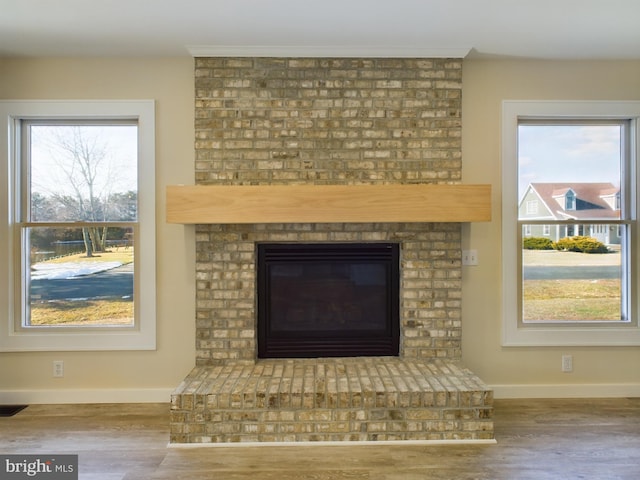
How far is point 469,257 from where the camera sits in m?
2.96

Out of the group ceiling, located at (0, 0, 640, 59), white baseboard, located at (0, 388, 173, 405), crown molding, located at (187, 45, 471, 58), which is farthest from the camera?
white baseboard, located at (0, 388, 173, 405)

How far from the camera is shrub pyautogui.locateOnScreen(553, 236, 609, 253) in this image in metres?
3.06

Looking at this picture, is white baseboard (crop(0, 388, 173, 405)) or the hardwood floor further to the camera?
white baseboard (crop(0, 388, 173, 405))

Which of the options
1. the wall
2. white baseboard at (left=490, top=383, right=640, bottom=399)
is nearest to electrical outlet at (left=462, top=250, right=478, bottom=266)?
white baseboard at (left=490, top=383, right=640, bottom=399)

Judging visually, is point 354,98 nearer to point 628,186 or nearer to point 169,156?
point 169,156

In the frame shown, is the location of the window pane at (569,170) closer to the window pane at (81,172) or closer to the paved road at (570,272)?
A: the paved road at (570,272)

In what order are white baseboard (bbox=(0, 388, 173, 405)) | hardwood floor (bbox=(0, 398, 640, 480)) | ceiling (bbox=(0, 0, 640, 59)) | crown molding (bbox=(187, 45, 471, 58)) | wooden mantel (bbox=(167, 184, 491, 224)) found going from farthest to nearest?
white baseboard (bbox=(0, 388, 173, 405)), crown molding (bbox=(187, 45, 471, 58)), wooden mantel (bbox=(167, 184, 491, 224)), ceiling (bbox=(0, 0, 640, 59)), hardwood floor (bbox=(0, 398, 640, 480))

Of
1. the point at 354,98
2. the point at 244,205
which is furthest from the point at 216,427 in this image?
the point at 354,98

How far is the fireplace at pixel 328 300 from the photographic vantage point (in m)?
2.93

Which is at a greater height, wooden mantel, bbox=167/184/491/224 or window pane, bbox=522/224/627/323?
wooden mantel, bbox=167/184/491/224

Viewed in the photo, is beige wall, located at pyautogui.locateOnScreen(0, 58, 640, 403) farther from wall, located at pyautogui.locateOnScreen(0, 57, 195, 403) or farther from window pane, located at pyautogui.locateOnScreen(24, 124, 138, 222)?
window pane, located at pyautogui.locateOnScreen(24, 124, 138, 222)

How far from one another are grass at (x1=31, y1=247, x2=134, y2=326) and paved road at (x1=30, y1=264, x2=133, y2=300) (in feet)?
0.13

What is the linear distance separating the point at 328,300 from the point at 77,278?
1.83 m

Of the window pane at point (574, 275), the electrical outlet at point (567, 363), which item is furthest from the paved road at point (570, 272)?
A: the electrical outlet at point (567, 363)
